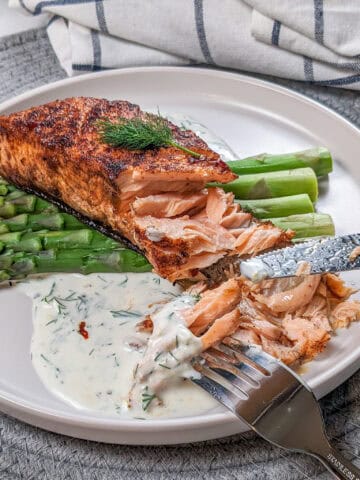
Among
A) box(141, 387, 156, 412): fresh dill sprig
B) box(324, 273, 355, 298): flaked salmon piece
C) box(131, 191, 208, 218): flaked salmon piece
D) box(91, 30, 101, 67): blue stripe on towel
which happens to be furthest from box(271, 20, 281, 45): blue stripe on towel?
box(141, 387, 156, 412): fresh dill sprig

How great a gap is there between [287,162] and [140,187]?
1.32 m

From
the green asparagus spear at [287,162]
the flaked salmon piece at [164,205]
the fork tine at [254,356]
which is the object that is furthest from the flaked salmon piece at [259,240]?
the green asparagus spear at [287,162]

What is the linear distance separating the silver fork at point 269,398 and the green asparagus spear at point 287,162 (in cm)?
Result: 188

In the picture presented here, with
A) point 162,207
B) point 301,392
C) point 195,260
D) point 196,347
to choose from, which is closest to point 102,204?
point 162,207

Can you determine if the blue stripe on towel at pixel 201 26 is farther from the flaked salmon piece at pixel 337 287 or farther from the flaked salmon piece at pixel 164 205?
the flaked salmon piece at pixel 337 287

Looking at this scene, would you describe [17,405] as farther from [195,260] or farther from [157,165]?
[157,165]

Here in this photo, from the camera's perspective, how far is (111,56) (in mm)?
7012

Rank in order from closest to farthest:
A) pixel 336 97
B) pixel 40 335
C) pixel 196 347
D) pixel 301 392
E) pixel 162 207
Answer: pixel 301 392 → pixel 196 347 → pixel 40 335 → pixel 162 207 → pixel 336 97

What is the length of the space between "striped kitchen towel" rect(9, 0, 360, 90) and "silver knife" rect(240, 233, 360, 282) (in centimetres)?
264

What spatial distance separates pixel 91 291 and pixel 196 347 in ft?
3.74

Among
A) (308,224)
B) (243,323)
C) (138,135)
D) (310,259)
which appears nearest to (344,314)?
(310,259)

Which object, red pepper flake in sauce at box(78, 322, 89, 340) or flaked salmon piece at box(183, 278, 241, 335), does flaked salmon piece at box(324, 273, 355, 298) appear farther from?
red pepper flake in sauce at box(78, 322, 89, 340)

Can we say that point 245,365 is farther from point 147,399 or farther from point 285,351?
point 147,399

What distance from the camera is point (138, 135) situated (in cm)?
512
